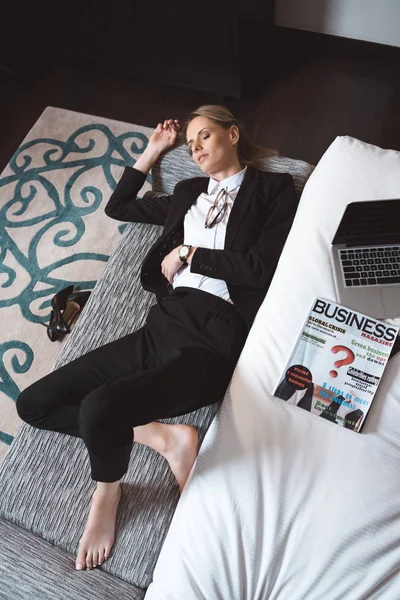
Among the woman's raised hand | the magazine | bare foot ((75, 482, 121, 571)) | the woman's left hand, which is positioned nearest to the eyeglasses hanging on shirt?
the woman's left hand

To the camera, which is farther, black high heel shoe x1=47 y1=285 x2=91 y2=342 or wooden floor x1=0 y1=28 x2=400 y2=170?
wooden floor x1=0 y1=28 x2=400 y2=170

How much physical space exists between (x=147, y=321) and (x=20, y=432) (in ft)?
1.62

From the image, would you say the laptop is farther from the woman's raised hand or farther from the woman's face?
the woman's raised hand

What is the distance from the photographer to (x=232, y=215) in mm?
1692

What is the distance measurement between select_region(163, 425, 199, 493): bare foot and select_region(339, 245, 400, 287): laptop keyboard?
24.2 inches

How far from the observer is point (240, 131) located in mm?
1795


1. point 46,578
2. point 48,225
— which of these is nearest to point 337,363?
point 46,578

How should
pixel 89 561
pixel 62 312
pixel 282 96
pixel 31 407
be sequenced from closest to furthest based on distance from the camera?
pixel 89 561, pixel 31 407, pixel 62 312, pixel 282 96

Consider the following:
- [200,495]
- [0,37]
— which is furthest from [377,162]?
[0,37]

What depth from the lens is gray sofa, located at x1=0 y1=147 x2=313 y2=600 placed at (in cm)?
139

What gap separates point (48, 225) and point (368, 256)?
1.42 metres

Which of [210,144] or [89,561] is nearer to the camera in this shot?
[89,561]

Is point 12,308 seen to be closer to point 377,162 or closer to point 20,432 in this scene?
point 20,432

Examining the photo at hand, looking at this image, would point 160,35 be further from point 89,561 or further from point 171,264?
point 89,561
